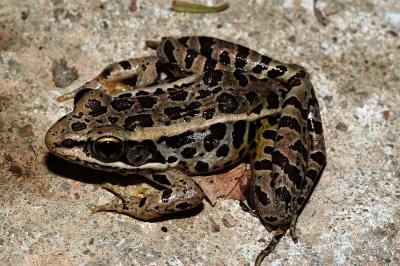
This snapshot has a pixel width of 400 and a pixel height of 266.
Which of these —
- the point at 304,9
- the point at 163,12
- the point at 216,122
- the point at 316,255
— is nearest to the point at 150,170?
the point at 216,122

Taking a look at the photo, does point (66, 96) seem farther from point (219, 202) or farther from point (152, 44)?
point (219, 202)

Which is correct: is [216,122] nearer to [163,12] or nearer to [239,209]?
[239,209]

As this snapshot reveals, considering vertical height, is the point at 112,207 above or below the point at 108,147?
below

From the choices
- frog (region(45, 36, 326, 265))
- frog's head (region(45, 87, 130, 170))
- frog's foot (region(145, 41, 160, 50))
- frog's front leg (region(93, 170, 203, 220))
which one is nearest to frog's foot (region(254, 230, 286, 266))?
frog (region(45, 36, 326, 265))

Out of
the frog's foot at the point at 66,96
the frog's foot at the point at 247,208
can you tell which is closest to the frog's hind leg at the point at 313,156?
the frog's foot at the point at 247,208

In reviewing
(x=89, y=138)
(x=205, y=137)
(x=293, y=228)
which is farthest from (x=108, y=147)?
(x=293, y=228)
